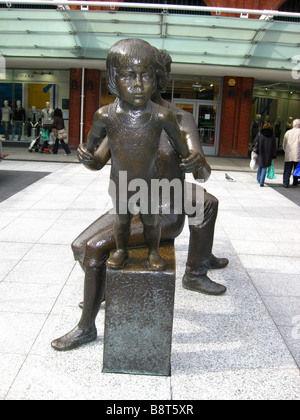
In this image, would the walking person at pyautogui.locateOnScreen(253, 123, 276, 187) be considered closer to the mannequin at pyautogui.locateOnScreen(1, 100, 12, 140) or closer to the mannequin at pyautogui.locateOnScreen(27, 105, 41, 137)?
the mannequin at pyautogui.locateOnScreen(27, 105, 41, 137)

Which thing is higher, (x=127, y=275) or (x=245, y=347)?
(x=127, y=275)

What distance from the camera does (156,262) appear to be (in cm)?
259

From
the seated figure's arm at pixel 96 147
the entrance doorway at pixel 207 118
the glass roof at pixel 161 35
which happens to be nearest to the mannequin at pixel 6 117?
the glass roof at pixel 161 35

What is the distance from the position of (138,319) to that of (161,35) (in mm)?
11798

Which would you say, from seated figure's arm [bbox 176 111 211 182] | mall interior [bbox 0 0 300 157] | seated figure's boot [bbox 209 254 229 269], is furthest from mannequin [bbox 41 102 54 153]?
seated figure's arm [bbox 176 111 211 182]

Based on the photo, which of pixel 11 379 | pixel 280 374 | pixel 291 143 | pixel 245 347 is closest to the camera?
pixel 11 379

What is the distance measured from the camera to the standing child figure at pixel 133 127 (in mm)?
2240

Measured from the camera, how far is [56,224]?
20.0ft

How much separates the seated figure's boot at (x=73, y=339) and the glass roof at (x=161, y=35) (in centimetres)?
1090
